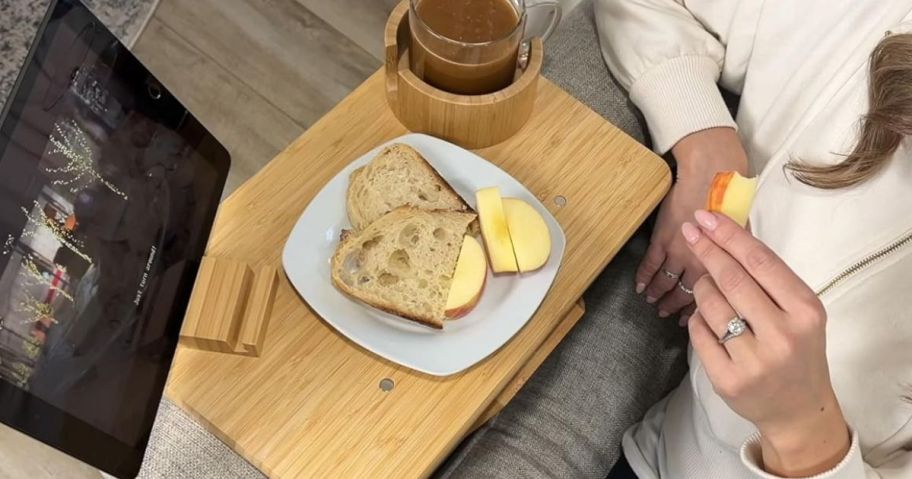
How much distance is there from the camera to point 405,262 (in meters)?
0.80

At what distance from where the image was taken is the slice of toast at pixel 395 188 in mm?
821

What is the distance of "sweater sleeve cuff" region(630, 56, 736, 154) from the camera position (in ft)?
3.11

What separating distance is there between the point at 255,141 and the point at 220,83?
0.17 m

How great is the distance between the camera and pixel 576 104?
945 millimetres

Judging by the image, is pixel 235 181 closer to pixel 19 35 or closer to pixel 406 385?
pixel 19 35

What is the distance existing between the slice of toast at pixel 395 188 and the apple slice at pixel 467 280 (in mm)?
51

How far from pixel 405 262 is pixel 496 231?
0.09m

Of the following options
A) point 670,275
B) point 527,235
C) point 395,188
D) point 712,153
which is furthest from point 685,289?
point 395,188

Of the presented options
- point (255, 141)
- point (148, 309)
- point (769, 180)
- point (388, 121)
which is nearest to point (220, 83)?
point (255, 141)

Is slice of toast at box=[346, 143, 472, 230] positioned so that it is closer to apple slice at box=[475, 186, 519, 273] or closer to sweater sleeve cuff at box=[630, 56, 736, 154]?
apple slice at box=[475, 186, 519, 273]

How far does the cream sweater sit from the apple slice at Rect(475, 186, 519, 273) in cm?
23

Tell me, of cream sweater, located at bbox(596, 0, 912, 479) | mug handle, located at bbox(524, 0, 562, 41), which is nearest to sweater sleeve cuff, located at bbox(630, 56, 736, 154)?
cream sweater, located at bbox(596, 0, 912, 479)

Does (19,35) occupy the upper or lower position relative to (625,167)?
lower

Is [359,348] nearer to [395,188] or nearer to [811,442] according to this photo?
[395,188]
